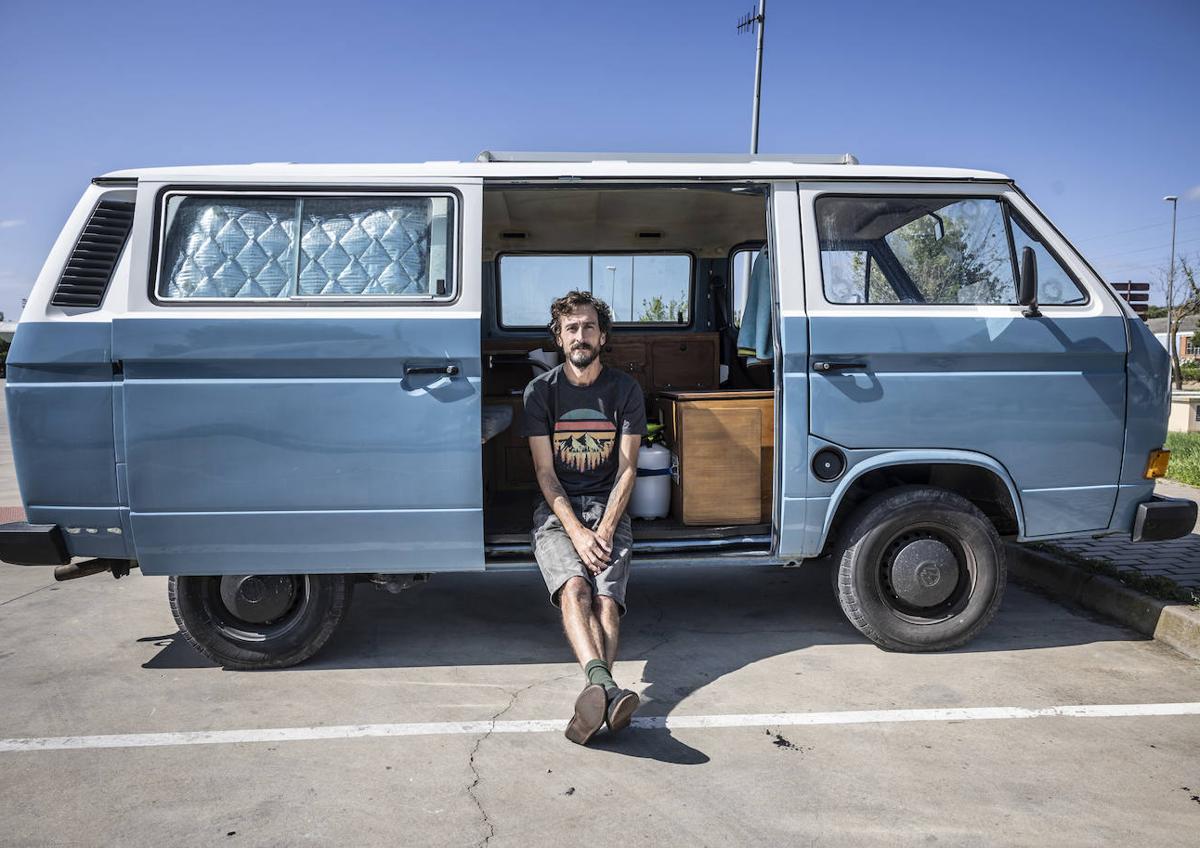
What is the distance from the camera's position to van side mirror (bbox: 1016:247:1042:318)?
4031mm

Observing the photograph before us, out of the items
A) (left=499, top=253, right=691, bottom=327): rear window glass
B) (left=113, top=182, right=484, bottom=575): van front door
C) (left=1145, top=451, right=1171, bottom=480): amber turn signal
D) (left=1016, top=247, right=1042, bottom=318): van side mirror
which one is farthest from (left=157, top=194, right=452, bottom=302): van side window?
(left=1145, top=451, right=1171, bottom=480): amber turn signal

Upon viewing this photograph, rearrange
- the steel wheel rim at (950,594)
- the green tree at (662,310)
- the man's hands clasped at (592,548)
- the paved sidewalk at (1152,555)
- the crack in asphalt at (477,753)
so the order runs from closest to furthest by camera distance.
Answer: the crack in asphalt at (477,753) → the man's hands clasped at (592,548) → the steel wheel rim at (950,594) → the paved sidewalk at (1152,555) → the green tree at (662,310)

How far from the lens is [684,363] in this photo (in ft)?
20.9

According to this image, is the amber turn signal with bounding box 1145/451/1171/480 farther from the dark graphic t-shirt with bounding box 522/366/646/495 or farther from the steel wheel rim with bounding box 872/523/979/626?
the dark graphic t-shirt with bounding box 522/366/646/495

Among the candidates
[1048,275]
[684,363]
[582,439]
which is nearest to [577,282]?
[684,363]

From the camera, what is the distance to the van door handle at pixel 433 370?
395cm

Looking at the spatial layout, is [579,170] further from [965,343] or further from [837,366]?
[965,343]

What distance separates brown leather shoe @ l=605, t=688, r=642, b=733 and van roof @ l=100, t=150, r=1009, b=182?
7.76 feet

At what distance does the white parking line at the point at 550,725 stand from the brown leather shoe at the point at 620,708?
10.5 inches

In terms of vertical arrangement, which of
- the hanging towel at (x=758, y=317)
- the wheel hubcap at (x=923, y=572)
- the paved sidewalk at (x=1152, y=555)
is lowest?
the paved sidewalk at (x=1152, y=555)

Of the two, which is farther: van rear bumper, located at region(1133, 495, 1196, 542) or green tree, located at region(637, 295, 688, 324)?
green tree, located at region(637, 295, 688, 324)

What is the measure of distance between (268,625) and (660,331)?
349 centimetres

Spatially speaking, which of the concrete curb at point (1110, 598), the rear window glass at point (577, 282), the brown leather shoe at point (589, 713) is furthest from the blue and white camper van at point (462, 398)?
the rear window glass at point (577, 282)

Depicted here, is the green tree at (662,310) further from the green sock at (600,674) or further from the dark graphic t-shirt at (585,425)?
the green sock at (600,674)
